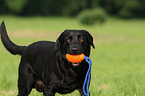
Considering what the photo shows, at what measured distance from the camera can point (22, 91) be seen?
15.1ft

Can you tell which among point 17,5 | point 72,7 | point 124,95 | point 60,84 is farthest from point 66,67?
point 72,7

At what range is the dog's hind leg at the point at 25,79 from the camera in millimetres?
4516

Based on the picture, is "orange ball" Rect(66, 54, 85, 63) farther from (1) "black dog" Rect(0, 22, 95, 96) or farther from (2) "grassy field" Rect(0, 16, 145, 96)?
(2) "grassy field" Rect(0, 16, 145, 96)

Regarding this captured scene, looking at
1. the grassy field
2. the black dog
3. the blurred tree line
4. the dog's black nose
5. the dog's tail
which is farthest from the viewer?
the blurred tree line

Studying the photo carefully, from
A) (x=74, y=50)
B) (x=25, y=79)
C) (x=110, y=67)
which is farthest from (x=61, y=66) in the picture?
(x=110, y=67)

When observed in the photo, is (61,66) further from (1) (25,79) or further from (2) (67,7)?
(2) (67,7)

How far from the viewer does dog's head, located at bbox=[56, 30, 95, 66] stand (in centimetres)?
370

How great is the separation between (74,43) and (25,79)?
52.9 inches

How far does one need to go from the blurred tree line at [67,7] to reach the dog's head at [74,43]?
200 ft

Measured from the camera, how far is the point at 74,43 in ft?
12.4

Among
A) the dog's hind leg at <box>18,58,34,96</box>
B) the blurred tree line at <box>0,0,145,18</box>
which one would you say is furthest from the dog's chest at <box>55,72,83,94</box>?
the blurred tree line at <box>0,0,145,18</box>

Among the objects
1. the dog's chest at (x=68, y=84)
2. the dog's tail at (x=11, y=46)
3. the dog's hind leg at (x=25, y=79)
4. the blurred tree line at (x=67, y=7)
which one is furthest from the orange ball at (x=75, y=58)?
the blurred tree line at (x=67, y=7)

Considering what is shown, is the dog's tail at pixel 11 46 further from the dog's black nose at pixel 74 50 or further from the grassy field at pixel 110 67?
the dog's black nose at pixel 74 50

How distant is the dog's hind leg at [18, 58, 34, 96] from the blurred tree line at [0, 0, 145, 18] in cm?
6025
